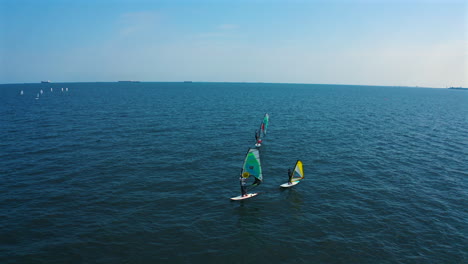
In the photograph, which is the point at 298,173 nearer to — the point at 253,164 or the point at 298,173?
the point at 298,173

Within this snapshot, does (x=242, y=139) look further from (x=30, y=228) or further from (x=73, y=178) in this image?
(x=30, y=228)

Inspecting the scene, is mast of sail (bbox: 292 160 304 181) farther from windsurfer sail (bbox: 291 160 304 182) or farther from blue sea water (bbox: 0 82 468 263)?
blue sea water (bbox: 0 82 468 263)

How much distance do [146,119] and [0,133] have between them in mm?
34912

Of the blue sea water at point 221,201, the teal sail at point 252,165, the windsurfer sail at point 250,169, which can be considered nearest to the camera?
the blue sea water at point 221,201

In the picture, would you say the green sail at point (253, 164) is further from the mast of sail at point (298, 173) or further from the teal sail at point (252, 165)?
the mast of sail at point (298, 173)

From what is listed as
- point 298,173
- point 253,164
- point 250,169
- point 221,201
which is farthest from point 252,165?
point 298,173

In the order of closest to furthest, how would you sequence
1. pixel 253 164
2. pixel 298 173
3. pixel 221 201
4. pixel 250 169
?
pixel 221 201, pixel 253 164, pixel 250 169, pixel 298 173

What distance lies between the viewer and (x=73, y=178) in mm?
36594

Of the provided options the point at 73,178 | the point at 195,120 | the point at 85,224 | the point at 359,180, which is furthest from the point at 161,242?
the point at 195,120

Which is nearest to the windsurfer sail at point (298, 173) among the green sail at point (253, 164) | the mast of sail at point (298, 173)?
the mast of sail at point (298, 173)

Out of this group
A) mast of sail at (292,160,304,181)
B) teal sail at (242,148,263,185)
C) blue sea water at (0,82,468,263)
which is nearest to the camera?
blue sea water at (0,82,468,263)

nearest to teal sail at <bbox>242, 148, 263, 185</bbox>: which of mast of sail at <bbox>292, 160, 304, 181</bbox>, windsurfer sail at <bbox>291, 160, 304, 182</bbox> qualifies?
windsurfer sail at <bbox>291, 160, 304, 182</bbox>

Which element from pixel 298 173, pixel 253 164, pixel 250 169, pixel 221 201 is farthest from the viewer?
pixel 298 173

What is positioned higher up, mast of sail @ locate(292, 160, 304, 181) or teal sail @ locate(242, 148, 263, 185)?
teal sail @ locate(242, 148, 263, 185)
